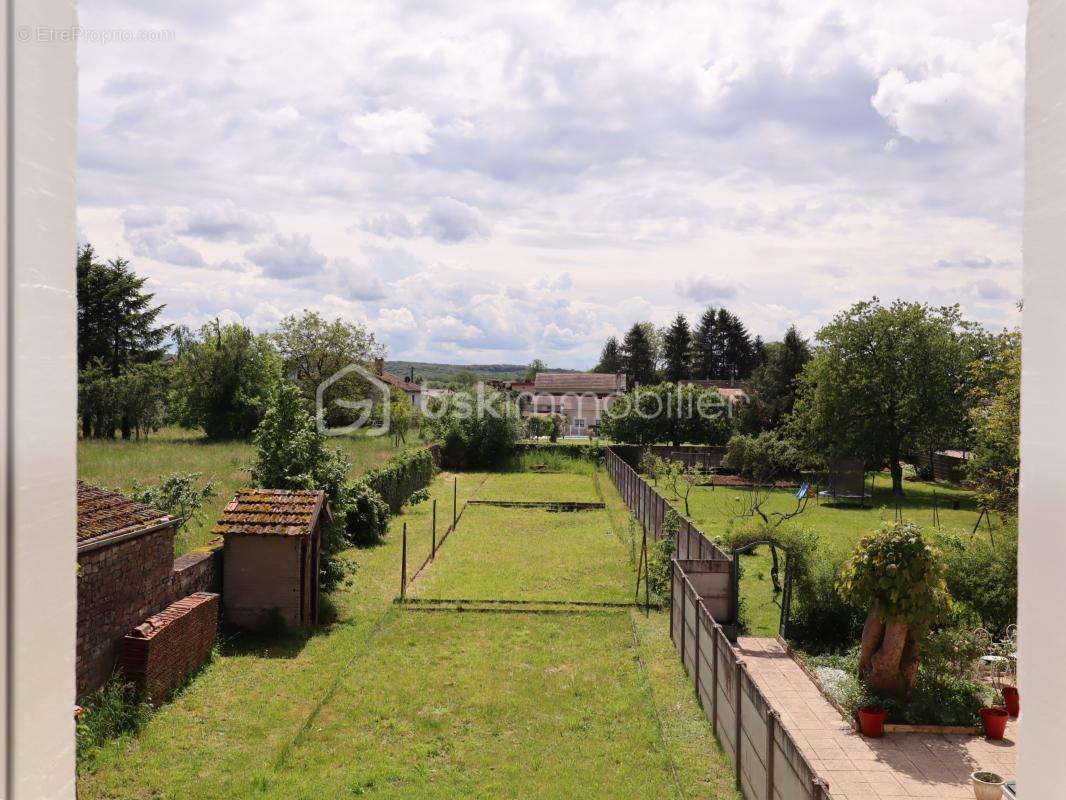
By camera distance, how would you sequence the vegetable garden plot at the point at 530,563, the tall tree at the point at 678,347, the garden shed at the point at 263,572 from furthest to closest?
the tall tree at the point at 678,347
the vegetable garden plot at the point at 530,563
the garden shed at the point at 263,572

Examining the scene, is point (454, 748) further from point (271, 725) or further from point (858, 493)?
point (858, 493)

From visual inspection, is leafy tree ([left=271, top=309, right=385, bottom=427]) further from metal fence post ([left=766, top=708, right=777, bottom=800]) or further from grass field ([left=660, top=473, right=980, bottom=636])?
metal fence post ([left=766, top=708, right=777, bottom=800])

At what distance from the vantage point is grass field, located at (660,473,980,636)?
15342 mm

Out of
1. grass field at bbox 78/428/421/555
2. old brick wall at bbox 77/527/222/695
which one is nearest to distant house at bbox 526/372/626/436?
grass field at bbox 78/428/421/555

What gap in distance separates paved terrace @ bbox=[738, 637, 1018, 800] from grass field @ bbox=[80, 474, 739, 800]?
1.12m

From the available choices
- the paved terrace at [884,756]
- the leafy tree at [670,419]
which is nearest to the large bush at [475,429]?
the leafy tree at [670,419]

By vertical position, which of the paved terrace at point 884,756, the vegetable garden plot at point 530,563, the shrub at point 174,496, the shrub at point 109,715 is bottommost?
the paved terrace at point 884,756

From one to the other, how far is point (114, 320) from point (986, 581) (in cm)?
3722

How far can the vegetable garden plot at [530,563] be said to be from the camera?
14289 mm

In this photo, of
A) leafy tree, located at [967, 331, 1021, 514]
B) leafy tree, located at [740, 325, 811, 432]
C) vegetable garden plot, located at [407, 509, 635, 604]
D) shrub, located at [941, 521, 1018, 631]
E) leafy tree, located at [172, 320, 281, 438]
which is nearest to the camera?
shrub, located at [941, 521, 1018, 631]

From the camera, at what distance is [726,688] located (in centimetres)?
766

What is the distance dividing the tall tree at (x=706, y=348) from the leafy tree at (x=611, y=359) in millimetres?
11980

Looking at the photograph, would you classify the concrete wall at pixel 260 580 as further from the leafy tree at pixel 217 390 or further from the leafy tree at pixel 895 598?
the leafy tree at pixel 217 390

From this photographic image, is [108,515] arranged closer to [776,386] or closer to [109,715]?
[109,715]
